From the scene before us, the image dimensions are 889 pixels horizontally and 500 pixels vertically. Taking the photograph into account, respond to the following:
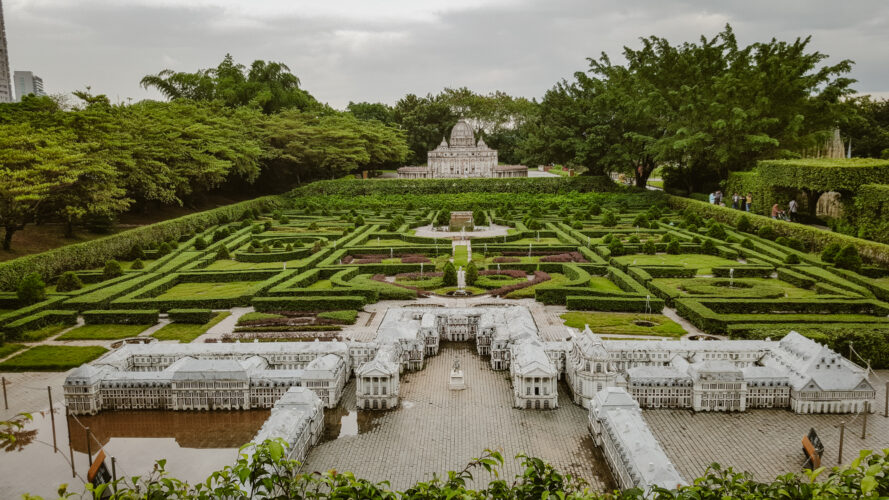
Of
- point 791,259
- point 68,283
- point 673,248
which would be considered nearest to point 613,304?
point 791,259

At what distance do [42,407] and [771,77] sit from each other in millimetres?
63748

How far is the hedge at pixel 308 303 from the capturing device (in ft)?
111

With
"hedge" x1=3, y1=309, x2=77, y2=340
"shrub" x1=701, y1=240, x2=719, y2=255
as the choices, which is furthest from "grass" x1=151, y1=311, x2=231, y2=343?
"shrub" x1=701, y1=240, x2=719, y2=255

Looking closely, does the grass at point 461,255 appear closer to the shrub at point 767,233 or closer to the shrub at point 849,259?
the shrub at point 767,233

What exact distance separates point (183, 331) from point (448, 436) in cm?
1625

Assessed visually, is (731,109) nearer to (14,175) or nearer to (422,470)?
(422,470)

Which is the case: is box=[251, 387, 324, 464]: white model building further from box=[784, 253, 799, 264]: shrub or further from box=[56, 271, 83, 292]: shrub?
box=[784, 253, 799, 264]: shrub

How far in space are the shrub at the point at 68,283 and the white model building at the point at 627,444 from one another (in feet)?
101

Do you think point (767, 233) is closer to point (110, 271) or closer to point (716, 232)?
point (716, 232)

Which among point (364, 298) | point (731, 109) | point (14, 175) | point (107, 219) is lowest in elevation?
point (364, 298)

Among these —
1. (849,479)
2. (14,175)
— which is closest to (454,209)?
(14,175)

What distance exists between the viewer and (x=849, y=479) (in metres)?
9.98

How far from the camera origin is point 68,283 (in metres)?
36.9

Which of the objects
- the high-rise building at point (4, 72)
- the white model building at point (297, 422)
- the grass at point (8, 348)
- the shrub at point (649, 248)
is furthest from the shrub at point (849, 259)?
the high-rise building at point (4, 72)
